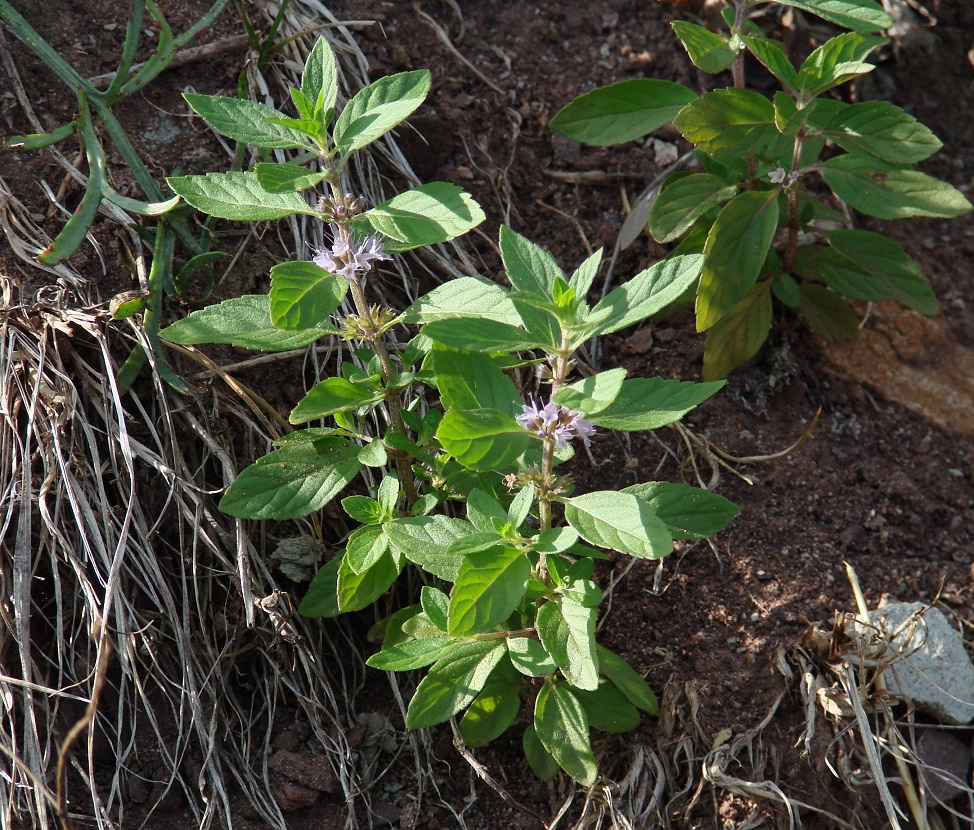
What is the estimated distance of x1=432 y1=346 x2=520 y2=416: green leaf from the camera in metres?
1.60

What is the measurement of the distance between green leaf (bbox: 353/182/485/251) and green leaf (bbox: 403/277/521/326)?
4.8 inches

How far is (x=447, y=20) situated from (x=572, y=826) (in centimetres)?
240

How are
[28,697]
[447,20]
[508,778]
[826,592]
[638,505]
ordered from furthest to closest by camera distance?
1. [447,20]
2. [826,592]
3. [508,778]
4. [28,697]
5. [638,505]

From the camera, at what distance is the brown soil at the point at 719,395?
6.66 feet

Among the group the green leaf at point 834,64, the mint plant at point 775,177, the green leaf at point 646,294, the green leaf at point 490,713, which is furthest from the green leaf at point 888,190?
the green leaf at point 490,713

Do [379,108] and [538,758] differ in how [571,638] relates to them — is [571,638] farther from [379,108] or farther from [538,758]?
[379,108]

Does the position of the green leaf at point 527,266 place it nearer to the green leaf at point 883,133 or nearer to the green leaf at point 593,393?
the green leaf at point 593,393

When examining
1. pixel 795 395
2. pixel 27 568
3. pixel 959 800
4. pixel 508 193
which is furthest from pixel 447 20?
pixel 959 800

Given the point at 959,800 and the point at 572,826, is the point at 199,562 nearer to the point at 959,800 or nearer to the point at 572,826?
the point at 572,826

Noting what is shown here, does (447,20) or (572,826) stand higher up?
(447,20)

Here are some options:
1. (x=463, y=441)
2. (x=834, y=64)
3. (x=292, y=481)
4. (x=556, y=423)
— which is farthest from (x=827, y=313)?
(x=292, y=481)

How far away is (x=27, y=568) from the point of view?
1.91 metres

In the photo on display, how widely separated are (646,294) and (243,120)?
2.86 ft

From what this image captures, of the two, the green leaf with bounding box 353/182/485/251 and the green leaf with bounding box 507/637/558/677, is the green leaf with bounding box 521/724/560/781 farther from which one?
the green leaf with bounding box 353/182/485/251
